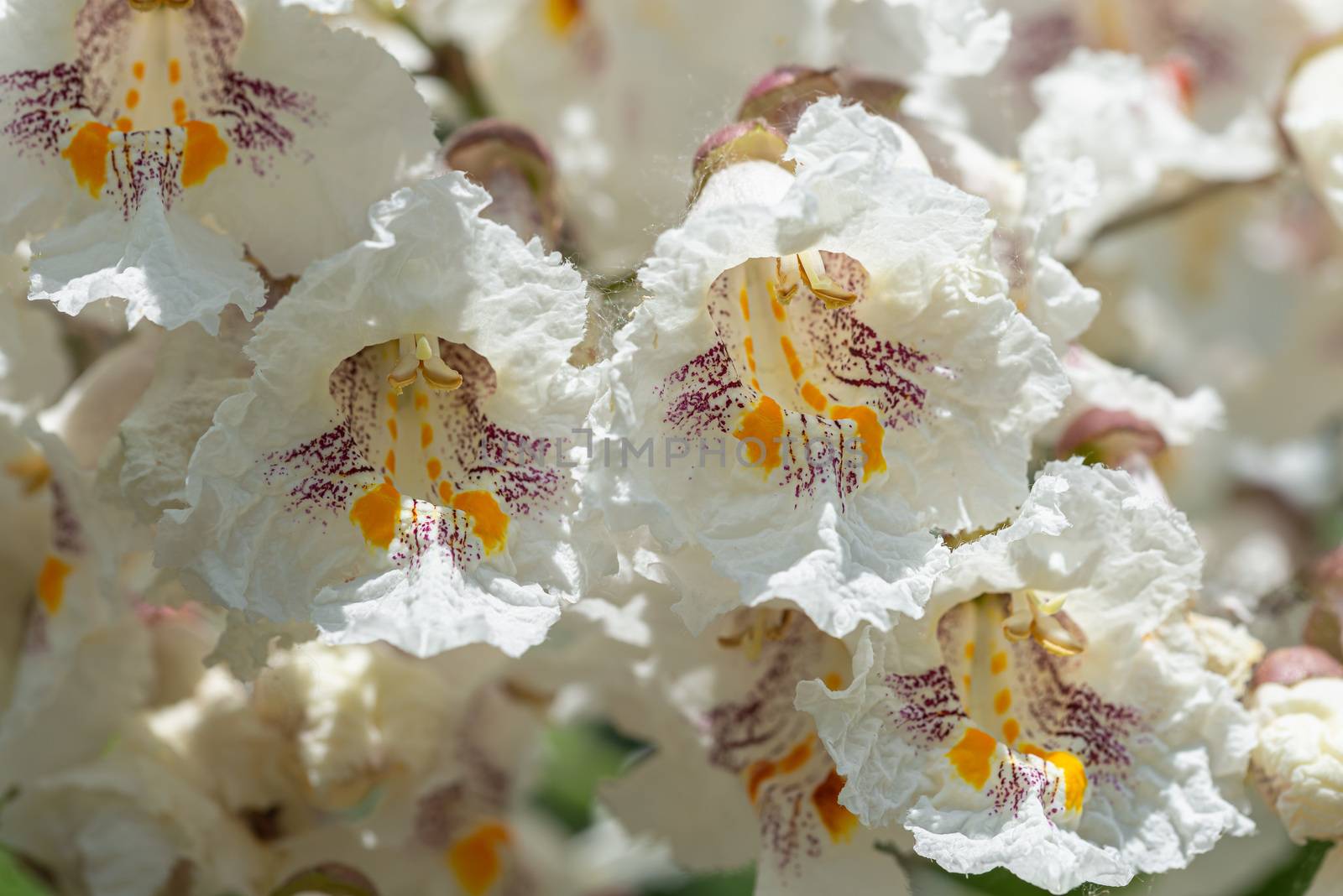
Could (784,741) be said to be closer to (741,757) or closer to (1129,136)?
(741,757)

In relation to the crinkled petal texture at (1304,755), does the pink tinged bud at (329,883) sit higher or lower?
higher

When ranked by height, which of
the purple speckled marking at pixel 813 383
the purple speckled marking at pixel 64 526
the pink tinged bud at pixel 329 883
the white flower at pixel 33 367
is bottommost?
the pink tinged bud at pixel 329 883

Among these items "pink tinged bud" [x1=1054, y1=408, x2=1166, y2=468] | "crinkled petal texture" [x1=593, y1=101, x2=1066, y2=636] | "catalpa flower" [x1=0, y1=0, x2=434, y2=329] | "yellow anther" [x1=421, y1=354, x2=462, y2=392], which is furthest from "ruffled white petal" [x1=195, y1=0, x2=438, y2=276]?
"pink tinged bud" [x1=1054, y1=408, x2=1166, y2=468]

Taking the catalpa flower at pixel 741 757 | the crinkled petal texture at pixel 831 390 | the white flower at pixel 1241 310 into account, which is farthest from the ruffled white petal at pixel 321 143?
the white flower at pixel 1241 310

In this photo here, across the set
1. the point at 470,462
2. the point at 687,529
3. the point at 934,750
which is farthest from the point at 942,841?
the point at 470,462

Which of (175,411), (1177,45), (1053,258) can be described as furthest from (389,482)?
(1177,45)

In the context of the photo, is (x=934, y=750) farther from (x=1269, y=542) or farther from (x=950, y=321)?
(x=1269, y=542)

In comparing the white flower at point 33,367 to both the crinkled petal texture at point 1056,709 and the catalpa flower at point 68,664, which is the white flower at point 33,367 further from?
the crinkled petal texture at point 1056,709
